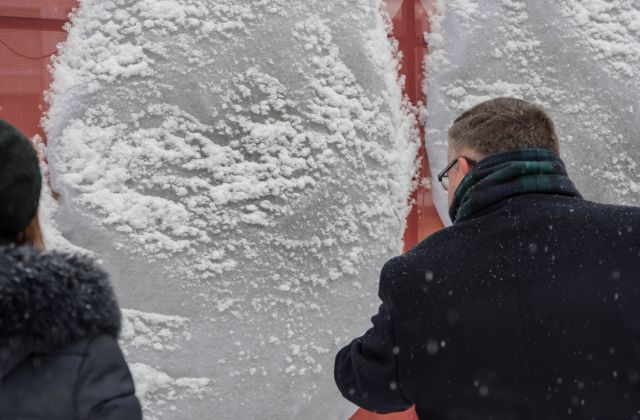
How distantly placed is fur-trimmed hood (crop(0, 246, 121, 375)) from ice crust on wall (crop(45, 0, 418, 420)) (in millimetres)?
888

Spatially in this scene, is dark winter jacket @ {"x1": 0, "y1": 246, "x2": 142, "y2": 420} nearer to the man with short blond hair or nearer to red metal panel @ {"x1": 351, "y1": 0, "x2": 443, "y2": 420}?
the man with short blond hair

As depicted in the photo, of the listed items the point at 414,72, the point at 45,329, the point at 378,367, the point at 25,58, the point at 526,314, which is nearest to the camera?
the point at 45,329

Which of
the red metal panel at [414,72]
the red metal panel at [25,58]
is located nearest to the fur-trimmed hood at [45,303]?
the red metal panel at [25,58]

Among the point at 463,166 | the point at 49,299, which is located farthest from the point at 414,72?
the point at 49,299

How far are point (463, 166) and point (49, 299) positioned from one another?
2.88 ft

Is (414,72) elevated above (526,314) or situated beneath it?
elevated above

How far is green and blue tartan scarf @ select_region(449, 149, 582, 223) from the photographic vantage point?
139cm

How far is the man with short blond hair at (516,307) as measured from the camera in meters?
1.31

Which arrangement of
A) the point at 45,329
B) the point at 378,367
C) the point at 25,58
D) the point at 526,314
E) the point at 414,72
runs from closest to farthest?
the point at 45,329 < the point at 526,314 < the point at 378,367 < the point at 25,58 < the point at 414,72

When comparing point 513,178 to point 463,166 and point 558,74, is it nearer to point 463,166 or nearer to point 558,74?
point 463,166

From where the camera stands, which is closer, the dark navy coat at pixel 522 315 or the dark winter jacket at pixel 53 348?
the dark winter jacket at pixel 53 348

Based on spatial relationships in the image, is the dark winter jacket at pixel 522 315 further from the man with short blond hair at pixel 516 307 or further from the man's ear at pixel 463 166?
the man's ear at pixel 463 166

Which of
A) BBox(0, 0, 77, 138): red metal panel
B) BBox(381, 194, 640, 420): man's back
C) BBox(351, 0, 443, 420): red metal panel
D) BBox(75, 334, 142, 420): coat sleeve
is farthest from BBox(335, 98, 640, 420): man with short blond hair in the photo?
BBox(0, 0, 77, 138): red metal panel

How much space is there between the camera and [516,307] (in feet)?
4.37
